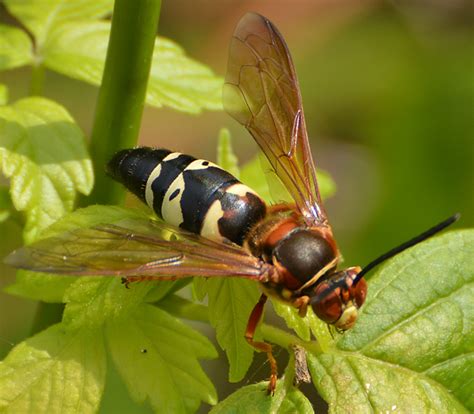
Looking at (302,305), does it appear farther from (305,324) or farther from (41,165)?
(41,165)

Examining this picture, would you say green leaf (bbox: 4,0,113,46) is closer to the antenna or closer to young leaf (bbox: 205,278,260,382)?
young leaf (bbox: 205,278,260,382)

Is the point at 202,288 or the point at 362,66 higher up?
the point at 362,66

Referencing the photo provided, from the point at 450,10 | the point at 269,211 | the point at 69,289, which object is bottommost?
the point at 69,289

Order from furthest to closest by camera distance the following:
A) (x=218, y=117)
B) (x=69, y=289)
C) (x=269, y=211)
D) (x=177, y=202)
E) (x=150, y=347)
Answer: (x=218, y=117)
(x=269, y=211)
(x=177, y=202)
(x=150, y=347)
(x=69, y=289)

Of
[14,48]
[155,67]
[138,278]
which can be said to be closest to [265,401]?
[138,278]

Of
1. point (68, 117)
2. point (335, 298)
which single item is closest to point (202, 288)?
point (335, 298)

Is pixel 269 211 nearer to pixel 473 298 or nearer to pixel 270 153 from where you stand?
pixel 270 153
